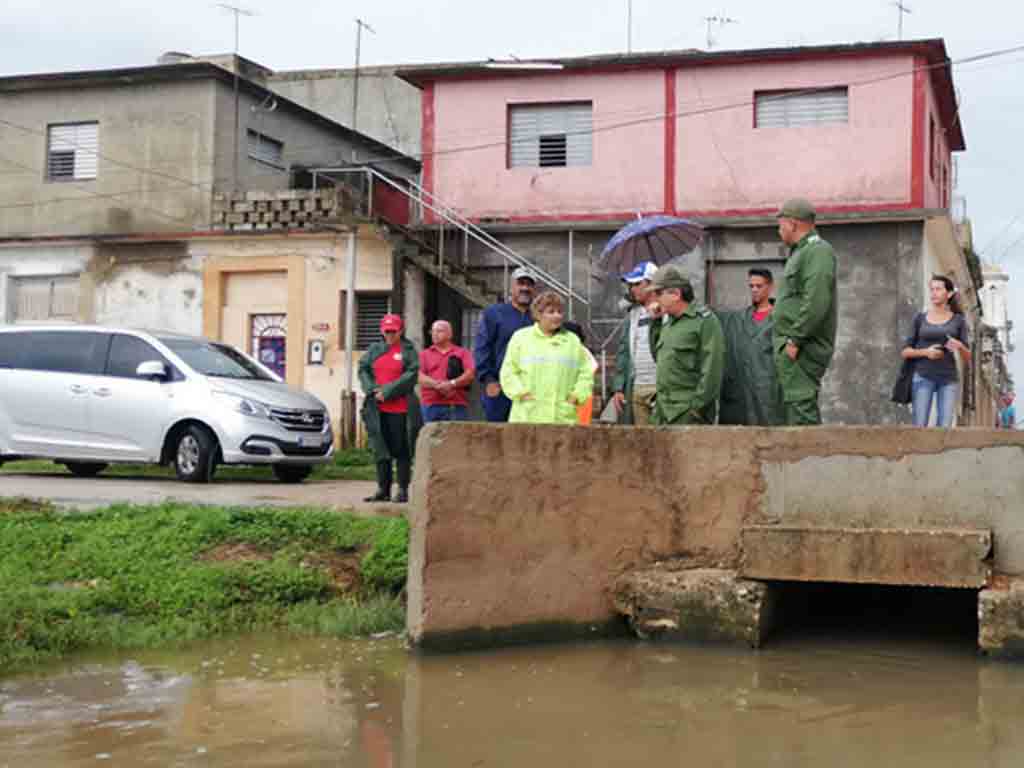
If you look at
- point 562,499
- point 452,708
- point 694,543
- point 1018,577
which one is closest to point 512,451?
point 562,499

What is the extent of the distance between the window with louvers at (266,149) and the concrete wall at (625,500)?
57.5 feet

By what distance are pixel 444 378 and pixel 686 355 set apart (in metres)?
2.80

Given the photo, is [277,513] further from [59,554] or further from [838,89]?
[838,89]

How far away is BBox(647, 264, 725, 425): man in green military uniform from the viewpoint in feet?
25.7

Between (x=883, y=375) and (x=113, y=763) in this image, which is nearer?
(x=113, y=763)

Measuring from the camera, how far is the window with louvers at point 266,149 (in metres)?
23.7

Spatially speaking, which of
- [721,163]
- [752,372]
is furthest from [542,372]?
[721,163]

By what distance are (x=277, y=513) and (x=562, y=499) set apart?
7.16ft

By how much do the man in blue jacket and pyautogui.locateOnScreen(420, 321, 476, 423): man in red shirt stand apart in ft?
2.49

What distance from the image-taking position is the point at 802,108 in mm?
20859

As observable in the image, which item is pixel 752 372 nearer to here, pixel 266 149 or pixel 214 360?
pixel 214 360

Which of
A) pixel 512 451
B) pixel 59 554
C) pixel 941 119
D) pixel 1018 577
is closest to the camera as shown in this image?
pixel 1018 577

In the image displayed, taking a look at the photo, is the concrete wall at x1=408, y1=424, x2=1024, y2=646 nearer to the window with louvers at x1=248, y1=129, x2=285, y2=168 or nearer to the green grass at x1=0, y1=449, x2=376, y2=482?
the green grass at x1=0, y1=449, x2=376, y2=482

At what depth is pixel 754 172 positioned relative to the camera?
20.9 metres
